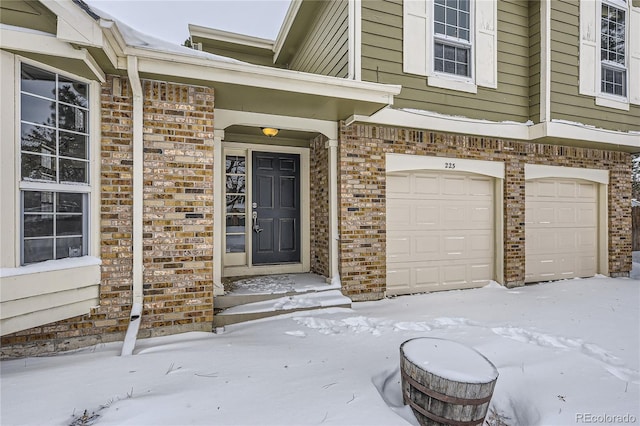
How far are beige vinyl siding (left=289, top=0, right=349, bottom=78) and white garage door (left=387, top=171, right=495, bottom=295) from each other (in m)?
1.92

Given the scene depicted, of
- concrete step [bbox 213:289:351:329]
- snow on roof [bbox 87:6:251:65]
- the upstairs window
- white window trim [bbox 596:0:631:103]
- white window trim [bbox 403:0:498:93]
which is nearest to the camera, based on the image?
snow on roof [bbox 87:6:251:65]

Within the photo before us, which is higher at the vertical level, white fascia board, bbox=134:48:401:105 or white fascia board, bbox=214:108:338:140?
white fascia board, bbox=134:48:401:105

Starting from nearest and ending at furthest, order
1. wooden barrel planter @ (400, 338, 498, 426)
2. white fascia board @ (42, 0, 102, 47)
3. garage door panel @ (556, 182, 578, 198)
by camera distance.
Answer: wooden barrel planter @ (400, 338, 498, 426) → white fascia board @ (42, 0, 102, 47) → garage door panel @ (556, 182, 578, 198)

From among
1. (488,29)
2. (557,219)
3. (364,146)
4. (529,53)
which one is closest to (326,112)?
(364,146)

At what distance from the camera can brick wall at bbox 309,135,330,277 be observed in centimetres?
503

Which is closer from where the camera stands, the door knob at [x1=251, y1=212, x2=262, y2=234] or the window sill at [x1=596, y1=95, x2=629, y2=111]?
the door knob at [x1=251, y1=212, x2=262, y2=234]

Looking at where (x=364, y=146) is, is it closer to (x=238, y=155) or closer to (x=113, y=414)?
(x=238, y=155)

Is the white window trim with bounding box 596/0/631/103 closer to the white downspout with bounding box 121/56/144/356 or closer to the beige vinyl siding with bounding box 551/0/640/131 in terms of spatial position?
the beige vinyl siding with bounding box 551/0/640/131

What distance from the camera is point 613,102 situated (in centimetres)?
620

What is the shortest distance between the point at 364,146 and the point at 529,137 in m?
3.19

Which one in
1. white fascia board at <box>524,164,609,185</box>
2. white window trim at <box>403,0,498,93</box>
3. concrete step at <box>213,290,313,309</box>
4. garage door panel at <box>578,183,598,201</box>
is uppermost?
white window trim at <box>403,0,498,93</box>

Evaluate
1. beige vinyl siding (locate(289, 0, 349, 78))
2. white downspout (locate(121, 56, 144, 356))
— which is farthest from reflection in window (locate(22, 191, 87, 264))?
beige vinyl siding (locate(289, 0, 349, 78))

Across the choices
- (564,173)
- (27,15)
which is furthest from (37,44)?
(564,173)

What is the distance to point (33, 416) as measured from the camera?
6.47 feet
